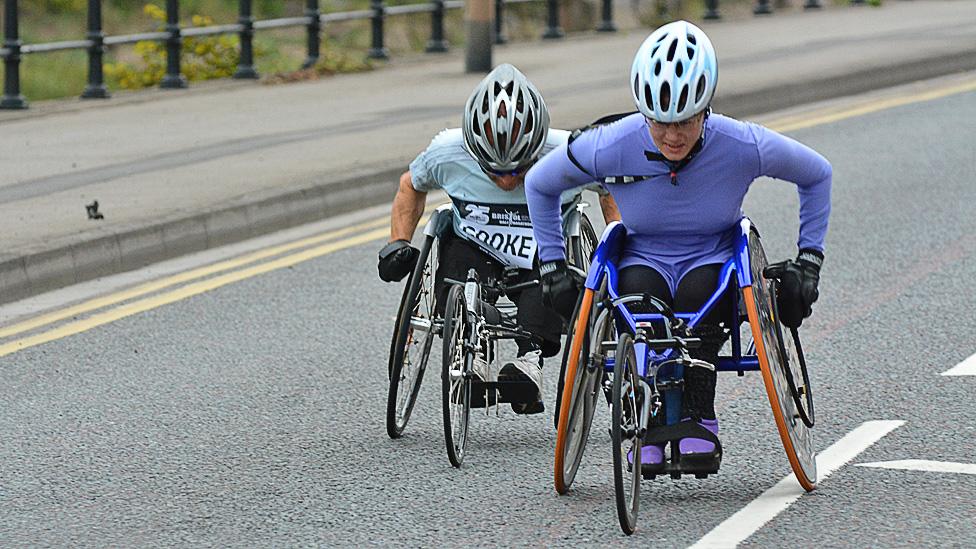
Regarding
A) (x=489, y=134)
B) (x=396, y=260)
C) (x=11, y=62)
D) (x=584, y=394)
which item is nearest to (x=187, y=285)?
(x=396, y=260)

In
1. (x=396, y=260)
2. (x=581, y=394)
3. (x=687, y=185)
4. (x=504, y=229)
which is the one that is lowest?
(x=581, y=394)

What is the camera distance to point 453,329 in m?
6.65

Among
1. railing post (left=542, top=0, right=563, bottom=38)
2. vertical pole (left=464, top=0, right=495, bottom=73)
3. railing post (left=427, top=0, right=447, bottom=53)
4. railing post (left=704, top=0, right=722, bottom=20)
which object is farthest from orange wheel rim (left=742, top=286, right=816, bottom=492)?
railing post (left=704, top=0, right=722, bottom=20)

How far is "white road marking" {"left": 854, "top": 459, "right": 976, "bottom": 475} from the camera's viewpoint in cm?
666

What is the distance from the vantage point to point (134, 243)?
37.0 feet

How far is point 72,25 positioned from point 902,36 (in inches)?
801

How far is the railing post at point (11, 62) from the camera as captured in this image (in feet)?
58.1

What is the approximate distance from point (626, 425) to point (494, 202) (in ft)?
4.80

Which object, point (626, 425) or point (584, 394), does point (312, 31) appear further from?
point (626, 425)

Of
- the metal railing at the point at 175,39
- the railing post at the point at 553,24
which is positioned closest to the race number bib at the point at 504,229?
the metal railing at the point at 175,39

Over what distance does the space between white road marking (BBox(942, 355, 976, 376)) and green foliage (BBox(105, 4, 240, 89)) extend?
13.6m

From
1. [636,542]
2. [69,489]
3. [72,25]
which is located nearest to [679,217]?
[636,542]

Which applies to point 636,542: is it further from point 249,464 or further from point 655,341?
point 249,464

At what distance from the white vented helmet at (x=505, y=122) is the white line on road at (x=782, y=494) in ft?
4.70
